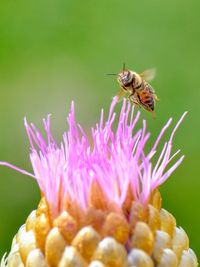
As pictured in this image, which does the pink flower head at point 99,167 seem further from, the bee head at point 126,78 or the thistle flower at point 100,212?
the bee head at point 126,78

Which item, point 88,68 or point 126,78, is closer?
point 126,78

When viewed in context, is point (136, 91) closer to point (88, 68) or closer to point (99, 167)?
point (99, 167)

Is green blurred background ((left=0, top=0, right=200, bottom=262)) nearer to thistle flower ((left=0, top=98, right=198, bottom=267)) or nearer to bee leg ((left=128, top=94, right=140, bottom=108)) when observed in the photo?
bee leg ((left=128, top=94, right=140, bottom=108))

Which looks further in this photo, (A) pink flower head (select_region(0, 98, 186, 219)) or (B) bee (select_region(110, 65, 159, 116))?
(B) bee (select_region(110, 65, 159, 116))

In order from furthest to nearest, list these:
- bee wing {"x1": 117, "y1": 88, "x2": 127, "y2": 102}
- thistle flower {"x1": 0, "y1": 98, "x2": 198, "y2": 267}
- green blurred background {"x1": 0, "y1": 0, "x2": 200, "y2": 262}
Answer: green blurred background {"x1": 0, "y1": 0, "x2": 200, "y2": 262}
bee wing {"x1": 117, "y1": 88, "x2": 127, "y2": 102}
thistle flower {"x1": 0, "y1": 98, "x2": 198, "y2": 267}


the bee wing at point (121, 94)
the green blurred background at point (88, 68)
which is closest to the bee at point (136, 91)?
the bee wing at point (121, 94)

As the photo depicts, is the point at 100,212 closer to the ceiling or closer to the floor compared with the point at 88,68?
closer to the floor

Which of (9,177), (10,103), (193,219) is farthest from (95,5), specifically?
(193,219)

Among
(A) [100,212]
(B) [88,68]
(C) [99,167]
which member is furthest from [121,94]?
(B) [88,68]

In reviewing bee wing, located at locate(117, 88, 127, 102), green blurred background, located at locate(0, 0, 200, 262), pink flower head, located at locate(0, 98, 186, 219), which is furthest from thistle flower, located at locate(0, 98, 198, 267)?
green blurred background, located at locate(0, 0, 200, 262)

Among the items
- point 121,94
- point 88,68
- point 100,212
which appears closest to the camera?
point 100,212
